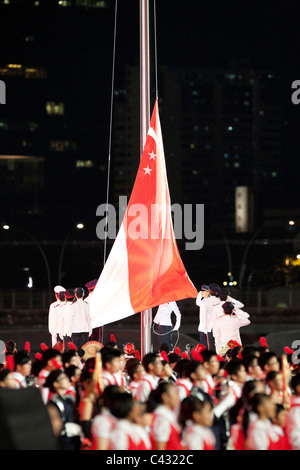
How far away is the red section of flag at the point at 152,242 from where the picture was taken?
14266 mm

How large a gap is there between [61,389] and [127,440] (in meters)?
1.60

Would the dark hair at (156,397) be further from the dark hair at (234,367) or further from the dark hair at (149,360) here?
the dark hair at (149,360)

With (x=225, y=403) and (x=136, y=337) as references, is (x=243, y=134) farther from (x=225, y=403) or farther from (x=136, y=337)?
(x=225, y=403)

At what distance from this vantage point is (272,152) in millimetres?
146500

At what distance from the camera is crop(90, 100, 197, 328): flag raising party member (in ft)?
46.4

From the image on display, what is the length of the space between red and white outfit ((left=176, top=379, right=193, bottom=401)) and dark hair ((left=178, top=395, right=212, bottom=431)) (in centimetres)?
107

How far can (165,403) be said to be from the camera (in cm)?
862

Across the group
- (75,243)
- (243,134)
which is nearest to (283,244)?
(75,243)

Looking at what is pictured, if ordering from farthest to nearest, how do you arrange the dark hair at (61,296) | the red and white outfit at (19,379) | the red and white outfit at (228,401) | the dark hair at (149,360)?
the dark hair at (61,296) → the dark hair at (149,360) → the red and white outfit at (19,379) → the red and white outfit at (228,401)

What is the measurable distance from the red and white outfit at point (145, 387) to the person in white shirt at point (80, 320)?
7.02 m

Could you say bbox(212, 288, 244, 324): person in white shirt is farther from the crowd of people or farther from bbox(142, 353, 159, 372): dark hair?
bbox(142, 353, 159, 372): dark hair

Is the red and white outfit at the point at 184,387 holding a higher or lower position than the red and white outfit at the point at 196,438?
higher

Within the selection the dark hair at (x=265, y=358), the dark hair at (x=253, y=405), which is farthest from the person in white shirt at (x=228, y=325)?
the dark hair at (x=253, y=405)
